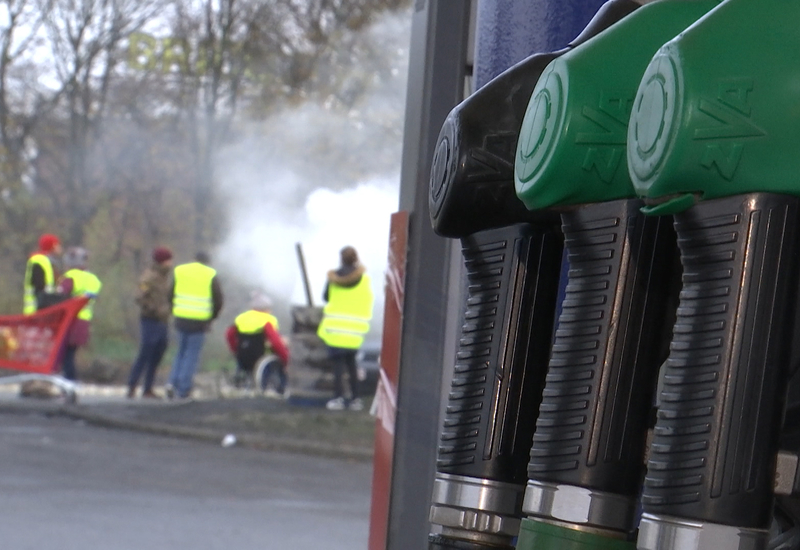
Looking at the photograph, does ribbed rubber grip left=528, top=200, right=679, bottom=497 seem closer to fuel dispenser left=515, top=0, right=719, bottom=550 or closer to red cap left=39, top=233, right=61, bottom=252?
fuel dispenser left=515, top=0, right=719, bottom=550

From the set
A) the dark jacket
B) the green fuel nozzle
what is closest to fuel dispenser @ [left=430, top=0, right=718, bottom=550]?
the green fuel nozzle

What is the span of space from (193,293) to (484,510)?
13.4 meters

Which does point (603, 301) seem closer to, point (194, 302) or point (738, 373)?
point (738, 373)

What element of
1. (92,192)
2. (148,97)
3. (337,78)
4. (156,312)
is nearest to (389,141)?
(337,78)

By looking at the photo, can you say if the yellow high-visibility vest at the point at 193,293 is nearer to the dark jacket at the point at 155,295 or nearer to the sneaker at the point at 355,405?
the dark jacket at the point at 155,295

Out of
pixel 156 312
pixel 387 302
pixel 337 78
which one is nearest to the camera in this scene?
pixel 387 302

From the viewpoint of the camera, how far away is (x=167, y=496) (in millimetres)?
8156

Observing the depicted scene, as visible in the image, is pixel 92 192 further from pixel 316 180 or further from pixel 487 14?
pixel 487 14

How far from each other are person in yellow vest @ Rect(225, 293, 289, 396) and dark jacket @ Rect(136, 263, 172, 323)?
2.67 meters

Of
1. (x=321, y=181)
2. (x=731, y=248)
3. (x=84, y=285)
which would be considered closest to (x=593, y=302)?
(x=731, y=248)

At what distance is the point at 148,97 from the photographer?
27.0 meters

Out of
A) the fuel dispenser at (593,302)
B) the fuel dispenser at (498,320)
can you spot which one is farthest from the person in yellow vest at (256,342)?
the fuel dispenser at (593,302)

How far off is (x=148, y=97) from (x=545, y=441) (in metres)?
26.5

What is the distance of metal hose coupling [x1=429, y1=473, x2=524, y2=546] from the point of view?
1241mm
